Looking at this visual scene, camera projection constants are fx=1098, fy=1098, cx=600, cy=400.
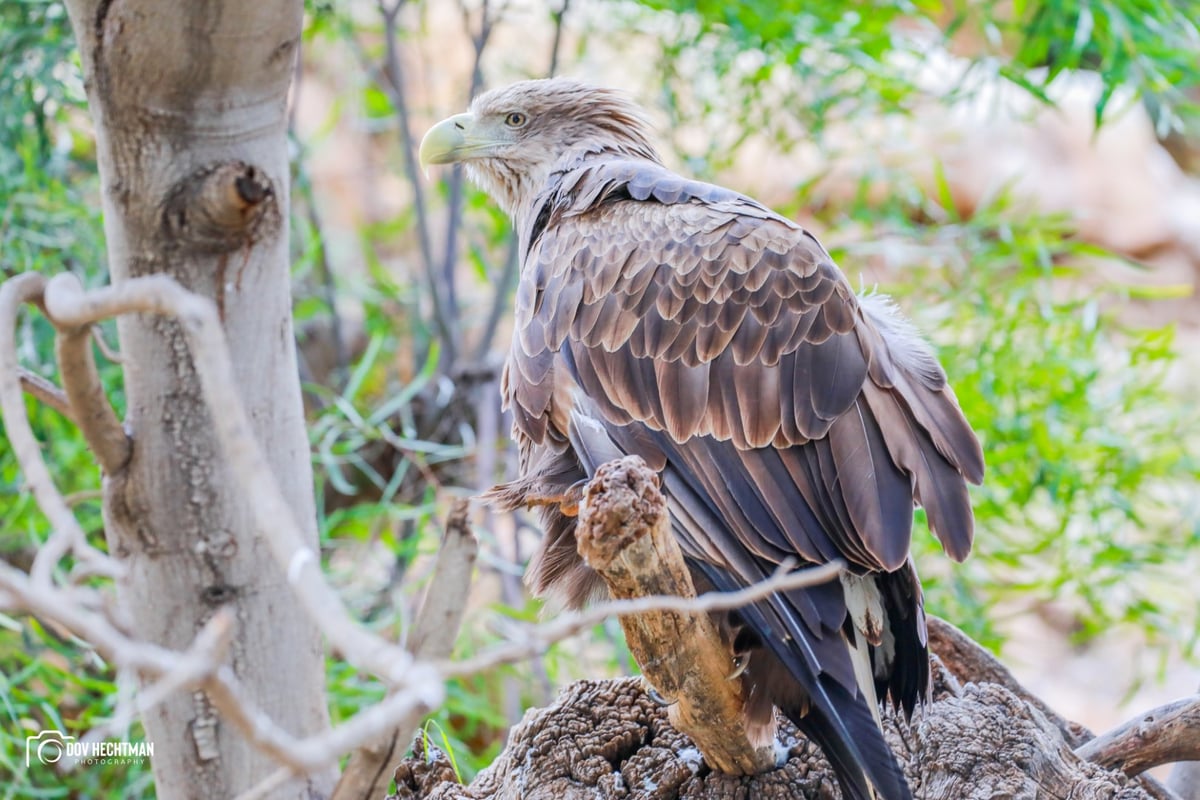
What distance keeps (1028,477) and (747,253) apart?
2237mm

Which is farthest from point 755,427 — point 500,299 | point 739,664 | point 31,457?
point 500,299

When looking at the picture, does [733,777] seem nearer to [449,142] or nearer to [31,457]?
[31,457]

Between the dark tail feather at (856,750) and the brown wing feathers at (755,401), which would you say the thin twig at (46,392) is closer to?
the brown wing feathers at (755,401)

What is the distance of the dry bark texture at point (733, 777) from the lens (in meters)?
2.07

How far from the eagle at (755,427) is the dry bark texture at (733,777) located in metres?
0.11

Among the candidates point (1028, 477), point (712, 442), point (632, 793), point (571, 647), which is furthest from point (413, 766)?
point (1028, 477)

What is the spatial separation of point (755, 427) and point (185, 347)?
42.8 inches

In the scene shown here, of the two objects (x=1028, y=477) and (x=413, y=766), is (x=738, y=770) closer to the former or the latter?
(x=413, y=766)

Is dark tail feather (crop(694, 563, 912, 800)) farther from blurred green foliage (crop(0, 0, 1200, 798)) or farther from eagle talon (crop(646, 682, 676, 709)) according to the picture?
blurred green foliage (crop(0, 0, 1200, 798))

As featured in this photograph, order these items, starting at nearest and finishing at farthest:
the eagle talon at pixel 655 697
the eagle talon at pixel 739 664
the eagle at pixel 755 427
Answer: the eagle talon at pixel 739 664, the eagle at pixel 755 427, the eagle talon at pixel 655 697

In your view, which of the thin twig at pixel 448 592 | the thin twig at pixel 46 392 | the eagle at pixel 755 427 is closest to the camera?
the thin twig at pixel 448 592

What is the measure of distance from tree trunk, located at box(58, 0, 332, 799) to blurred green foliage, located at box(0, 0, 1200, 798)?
138cm

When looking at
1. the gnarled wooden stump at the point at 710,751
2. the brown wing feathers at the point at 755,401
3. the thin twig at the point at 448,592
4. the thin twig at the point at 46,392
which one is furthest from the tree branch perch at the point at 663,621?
Result: the thin twig at the point at 46,392

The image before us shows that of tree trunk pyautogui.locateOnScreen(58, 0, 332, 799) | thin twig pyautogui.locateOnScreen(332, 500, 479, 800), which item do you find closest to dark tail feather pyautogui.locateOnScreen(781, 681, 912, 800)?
thin twig pyautogui.locateOnScreen(332, 500, 479, 800)
